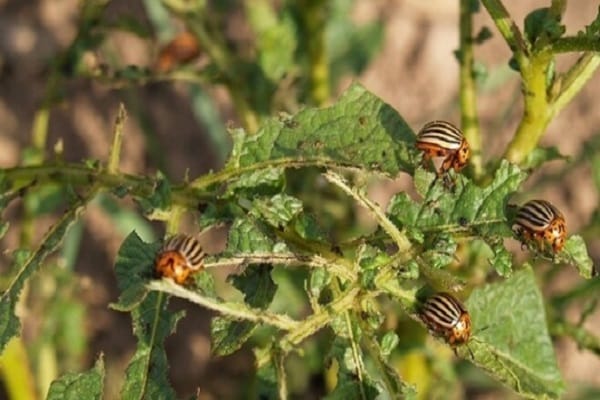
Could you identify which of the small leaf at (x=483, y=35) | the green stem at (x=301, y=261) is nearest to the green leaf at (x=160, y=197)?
the green stem at (x=301, y=261)

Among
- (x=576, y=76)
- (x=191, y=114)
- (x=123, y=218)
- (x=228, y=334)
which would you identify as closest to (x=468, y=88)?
(x=576, y=76)

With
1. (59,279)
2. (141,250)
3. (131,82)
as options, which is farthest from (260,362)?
(59,279)

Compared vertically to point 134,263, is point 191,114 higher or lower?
higher

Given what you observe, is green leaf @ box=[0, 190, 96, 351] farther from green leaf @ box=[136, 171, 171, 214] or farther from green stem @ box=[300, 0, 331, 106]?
green stem @ box=[300, 0, 331, 106]

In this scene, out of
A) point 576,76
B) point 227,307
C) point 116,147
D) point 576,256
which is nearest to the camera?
point 227,307

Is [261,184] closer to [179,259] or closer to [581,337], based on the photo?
[179,259]
